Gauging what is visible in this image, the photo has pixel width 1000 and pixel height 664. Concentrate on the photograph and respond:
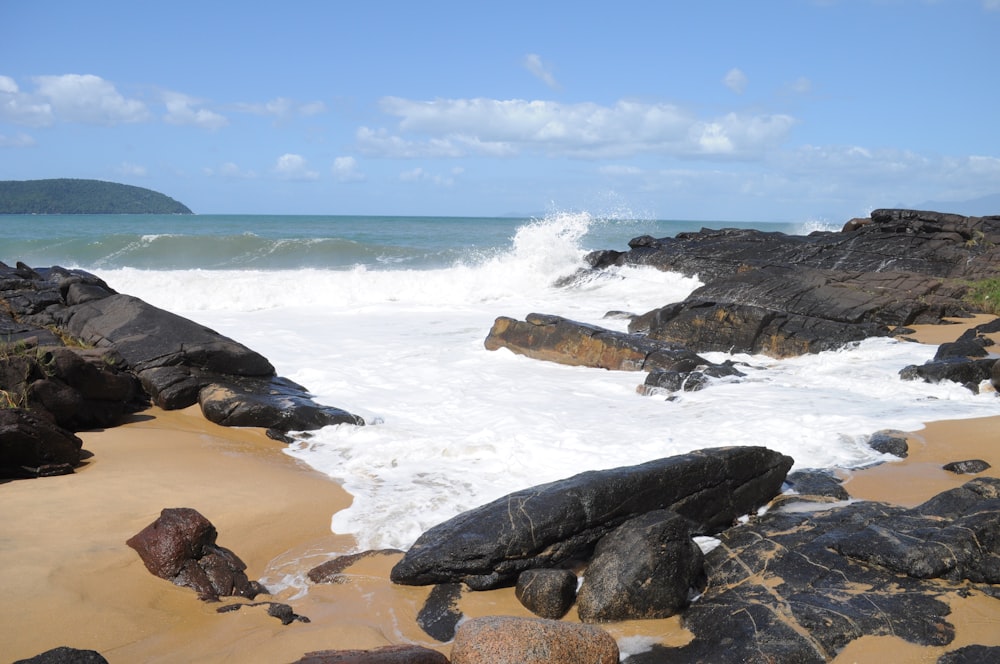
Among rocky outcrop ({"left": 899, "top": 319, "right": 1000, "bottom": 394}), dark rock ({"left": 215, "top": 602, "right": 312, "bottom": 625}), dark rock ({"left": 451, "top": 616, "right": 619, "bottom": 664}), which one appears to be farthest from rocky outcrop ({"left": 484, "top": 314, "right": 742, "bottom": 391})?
dark rock ({"left": 215, "top": 602, "right": 312, "bottom": 625})

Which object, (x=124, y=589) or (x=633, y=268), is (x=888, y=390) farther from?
(x=633, y=268)

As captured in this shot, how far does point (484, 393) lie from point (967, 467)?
19.3ft

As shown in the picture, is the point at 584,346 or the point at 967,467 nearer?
the point at 967,467

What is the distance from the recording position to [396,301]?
69.5 ft

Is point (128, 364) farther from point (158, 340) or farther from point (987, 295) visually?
point (987, 295)

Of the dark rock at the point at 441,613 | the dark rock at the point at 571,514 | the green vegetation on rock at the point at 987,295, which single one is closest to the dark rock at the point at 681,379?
the dark rock at the point at 571,514

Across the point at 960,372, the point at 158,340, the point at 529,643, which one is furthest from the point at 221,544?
the point at 960,372

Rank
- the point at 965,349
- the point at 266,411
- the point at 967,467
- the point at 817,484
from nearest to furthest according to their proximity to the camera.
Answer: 1. the point at 817,484
2. the point at 967,467
3. the point at 266,411
4. the point at 965,349

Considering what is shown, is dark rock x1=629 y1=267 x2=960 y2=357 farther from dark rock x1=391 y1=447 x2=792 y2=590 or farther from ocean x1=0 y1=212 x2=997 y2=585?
dark rock x1=391 y1=447 x2=792 y2=590

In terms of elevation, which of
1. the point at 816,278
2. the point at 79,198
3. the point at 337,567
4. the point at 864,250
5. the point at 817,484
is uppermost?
the point at 79,198

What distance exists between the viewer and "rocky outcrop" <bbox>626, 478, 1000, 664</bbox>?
4160mm

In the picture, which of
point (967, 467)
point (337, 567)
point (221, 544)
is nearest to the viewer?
point (337, 567)

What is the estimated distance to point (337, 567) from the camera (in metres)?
5.43

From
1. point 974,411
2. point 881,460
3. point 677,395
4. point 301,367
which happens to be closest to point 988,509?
point 881,460
